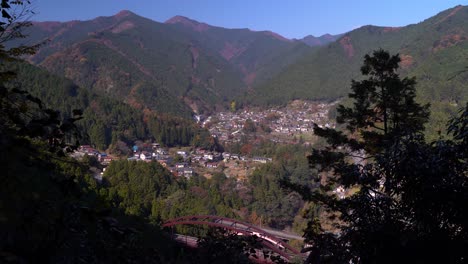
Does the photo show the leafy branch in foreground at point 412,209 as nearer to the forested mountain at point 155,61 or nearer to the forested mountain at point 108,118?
the forested mountain at point 108,118

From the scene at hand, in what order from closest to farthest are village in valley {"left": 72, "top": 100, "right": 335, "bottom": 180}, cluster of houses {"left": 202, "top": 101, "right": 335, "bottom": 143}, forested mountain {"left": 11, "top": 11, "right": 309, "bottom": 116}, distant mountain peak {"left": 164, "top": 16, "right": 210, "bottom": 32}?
village in valley {"left": 72, "top": 100, "right": 335, "bottom": 180} → cluster of houses {"left": 202, "top": 101, "right": 335, "bottom": 143} → forested mountain {"left": 11, "top": 11, "right": 309, "bottom": 116} → distant mountain peak {"left": 164, "top": 16, "right": 210, "bottom": 32}

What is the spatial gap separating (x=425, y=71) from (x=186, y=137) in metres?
35.5

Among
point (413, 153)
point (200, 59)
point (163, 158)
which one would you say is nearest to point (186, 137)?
point (163, 158)

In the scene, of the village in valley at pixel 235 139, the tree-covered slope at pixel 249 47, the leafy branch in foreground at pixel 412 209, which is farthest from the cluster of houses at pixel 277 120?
the leafy branch in foreground at pixel 412 209

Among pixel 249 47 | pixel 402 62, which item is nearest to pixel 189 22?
pixel 249 47

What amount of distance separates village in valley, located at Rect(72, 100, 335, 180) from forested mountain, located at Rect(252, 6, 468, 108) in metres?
8.22

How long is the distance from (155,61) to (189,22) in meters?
89.2

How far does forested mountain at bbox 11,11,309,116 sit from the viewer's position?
78125 mm

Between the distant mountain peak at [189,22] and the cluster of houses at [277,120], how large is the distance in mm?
107852

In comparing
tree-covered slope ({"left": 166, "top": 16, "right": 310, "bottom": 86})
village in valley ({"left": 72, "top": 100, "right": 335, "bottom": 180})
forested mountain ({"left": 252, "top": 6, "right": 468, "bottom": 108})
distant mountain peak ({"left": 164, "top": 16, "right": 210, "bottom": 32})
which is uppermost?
distant mountain peak ({"left": 164, "top": 16, "right": 210, "bottom": 32})

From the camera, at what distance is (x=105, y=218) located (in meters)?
1.26

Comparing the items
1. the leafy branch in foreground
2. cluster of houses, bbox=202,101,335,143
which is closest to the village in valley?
cluster of houses, bbox=202,101,335,143

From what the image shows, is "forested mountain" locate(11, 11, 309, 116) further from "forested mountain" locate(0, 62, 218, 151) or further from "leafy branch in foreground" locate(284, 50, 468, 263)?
"leafy branch in foreground" locate(284, 50, 468, 263)

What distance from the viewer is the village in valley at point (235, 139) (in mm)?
36719
